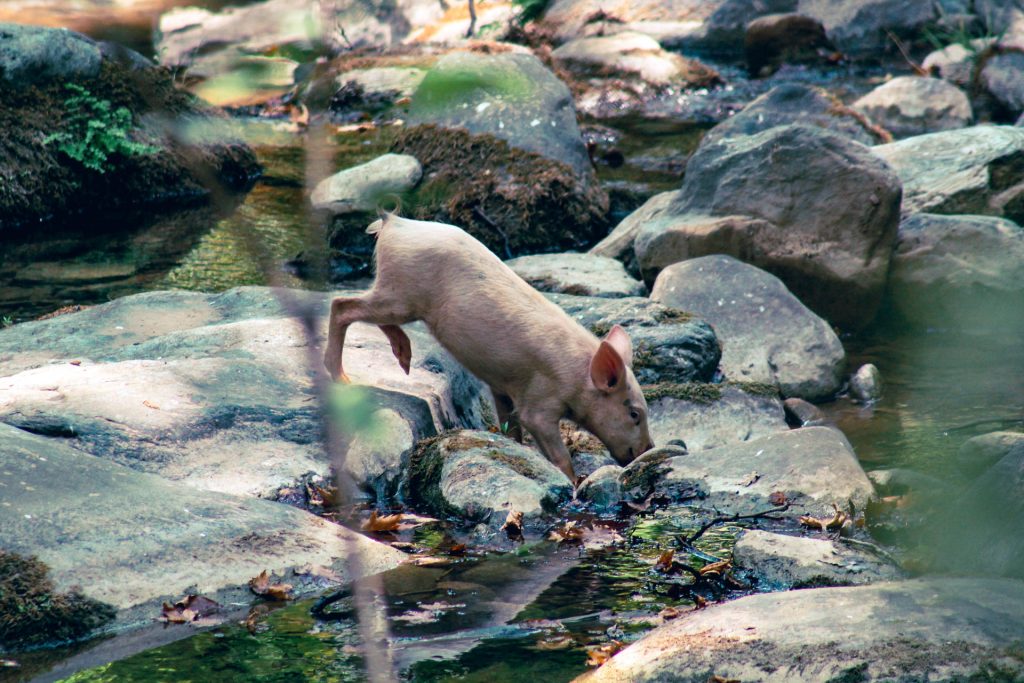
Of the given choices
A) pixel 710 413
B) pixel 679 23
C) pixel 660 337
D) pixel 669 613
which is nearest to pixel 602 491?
pixel 669 613

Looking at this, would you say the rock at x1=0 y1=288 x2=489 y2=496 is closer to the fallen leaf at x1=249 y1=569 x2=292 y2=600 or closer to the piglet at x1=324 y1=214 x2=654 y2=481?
the piglet at x1=324 y1=214 x2=654 y2=481

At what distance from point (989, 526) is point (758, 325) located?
406 cm

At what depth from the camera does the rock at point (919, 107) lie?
1590 cm

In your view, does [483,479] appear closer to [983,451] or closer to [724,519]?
[724,519]

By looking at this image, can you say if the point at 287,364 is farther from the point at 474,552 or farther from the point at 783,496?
the point at 783,496

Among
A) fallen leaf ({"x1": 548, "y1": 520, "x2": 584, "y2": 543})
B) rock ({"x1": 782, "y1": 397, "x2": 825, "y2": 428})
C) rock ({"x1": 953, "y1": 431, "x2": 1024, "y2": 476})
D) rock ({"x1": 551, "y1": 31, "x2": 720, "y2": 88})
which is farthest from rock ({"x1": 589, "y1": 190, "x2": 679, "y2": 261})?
rock ({"x1": 551, "y1": 31, "x2": 720, "y2": 88})

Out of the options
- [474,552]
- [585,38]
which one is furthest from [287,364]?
[585,38]

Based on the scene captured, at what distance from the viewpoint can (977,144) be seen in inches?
450

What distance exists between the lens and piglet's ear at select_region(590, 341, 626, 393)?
22.0ft

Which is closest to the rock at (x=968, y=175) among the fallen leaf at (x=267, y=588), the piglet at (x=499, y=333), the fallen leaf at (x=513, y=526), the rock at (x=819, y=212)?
the rock at (x=819, y=212)

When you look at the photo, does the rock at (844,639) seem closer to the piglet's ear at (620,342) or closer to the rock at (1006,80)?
the piglet's ear at (620,342)

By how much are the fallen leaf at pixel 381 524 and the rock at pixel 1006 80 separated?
13632 millimetres

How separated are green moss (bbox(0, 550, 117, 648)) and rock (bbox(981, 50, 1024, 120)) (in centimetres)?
1532

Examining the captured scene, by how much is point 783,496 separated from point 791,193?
474 centimetres
